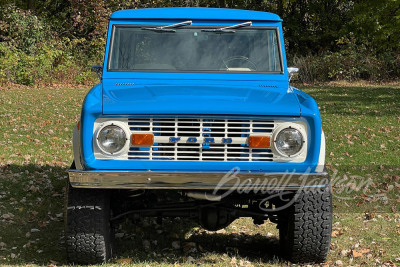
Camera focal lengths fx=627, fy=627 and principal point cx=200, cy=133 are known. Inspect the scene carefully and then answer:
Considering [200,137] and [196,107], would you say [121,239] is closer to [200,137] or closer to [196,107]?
[200,137]

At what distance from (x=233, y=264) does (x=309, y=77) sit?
79.9 feet

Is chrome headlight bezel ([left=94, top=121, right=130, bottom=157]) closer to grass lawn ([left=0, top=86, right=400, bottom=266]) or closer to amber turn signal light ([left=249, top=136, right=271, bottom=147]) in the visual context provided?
amber turn signal light ([left=249, top=136, right=271, bottom=147])

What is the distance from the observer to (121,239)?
6.09 meters

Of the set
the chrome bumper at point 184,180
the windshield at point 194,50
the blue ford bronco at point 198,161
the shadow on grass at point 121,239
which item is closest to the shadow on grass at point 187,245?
the shadow on grass at point 121,239

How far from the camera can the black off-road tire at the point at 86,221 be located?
482 cm

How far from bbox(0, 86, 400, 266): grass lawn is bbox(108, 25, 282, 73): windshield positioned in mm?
1667

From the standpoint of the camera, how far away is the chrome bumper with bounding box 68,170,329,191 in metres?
4.49

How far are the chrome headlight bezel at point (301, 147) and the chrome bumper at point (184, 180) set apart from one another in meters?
0.14

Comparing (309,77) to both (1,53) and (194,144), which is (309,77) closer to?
(1,53)

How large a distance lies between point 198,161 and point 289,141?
0.69 meters

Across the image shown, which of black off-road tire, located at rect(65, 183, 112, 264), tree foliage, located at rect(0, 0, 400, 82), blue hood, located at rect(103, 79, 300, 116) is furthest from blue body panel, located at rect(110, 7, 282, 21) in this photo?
tree foliage, located at rect(0, 0, 400, 82)

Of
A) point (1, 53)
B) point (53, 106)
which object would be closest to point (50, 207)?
point (53, 106)

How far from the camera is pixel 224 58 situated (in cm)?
589

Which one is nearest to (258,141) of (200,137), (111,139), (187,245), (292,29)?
(200,137)
